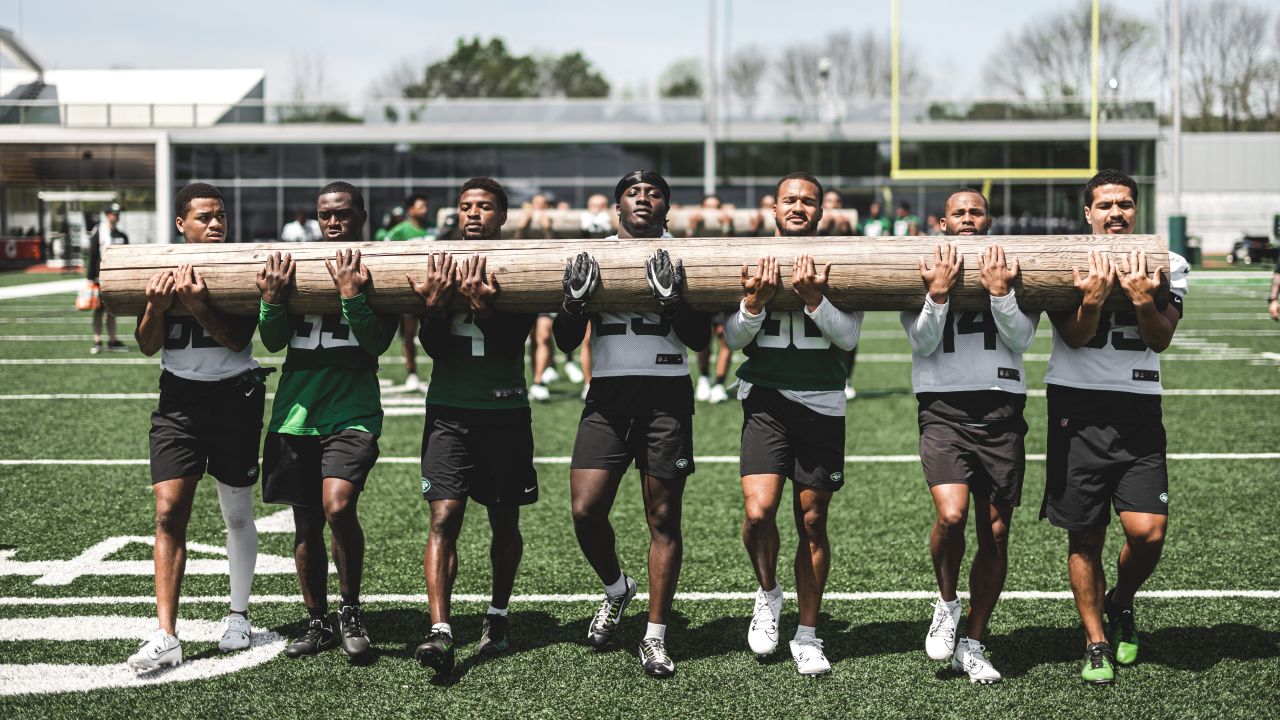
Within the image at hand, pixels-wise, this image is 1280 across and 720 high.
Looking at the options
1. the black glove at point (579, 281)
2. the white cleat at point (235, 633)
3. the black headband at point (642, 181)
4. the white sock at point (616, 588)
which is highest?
the black headband at point (642, 181)

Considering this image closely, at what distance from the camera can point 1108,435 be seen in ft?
15.1

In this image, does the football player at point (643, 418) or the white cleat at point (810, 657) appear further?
the football player at point (643, 418)

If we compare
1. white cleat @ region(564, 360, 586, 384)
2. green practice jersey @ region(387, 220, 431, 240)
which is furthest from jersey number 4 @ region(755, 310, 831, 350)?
Answer: white cleat @ region(564, 360, 586, 384)

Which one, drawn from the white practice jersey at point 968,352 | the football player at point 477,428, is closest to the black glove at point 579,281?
the football player at point 477,428

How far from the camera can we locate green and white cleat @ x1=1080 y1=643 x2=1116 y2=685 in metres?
4.48

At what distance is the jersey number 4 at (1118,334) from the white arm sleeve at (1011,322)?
10.8 inches

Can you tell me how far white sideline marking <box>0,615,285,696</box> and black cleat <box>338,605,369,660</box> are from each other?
1.09 ft

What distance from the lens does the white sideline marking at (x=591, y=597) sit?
5.52 m

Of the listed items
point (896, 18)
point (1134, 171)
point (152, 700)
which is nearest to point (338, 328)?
point (152, 700)

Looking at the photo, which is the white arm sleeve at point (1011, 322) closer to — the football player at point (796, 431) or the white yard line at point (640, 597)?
the football player at point (796, 431)

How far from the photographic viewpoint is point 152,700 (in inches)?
171

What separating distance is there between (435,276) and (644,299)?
33.1 inches

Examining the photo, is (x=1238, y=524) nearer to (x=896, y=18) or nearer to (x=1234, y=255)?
(x=896, y=18)

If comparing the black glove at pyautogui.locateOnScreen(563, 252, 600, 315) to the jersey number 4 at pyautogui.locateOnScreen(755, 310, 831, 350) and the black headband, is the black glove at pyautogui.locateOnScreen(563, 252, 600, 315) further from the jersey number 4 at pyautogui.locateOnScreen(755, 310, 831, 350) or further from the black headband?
the jersey number 4 at pyautogui.locateOnScreen(755, 310, 831, 350)
